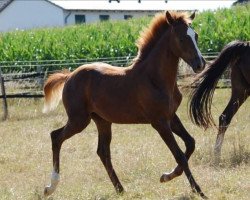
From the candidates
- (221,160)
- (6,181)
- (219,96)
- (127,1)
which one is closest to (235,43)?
(221,160)

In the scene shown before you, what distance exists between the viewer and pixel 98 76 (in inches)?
308

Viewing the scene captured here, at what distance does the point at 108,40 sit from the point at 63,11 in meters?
26.3

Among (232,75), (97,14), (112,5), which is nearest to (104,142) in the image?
(232,75)

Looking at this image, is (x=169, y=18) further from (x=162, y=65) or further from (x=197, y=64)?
(x=197, y=64)

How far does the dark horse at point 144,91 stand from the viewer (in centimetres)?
705

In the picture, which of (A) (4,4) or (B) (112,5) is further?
(A) (4,4)

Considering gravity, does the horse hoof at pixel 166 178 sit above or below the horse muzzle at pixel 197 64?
below

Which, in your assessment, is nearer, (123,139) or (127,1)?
(123,139)

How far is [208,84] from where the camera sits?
9.23 m

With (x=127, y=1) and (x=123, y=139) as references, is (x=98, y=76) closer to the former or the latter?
(x=123, y=139)

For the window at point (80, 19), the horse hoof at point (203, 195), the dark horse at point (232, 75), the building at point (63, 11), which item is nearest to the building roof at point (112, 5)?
the building at point (63, 11)

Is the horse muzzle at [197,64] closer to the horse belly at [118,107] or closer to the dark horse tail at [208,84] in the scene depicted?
the horse belly at [118,107]

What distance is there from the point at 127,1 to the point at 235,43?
4531cm

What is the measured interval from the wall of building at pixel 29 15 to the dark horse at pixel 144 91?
42659 millimetres
